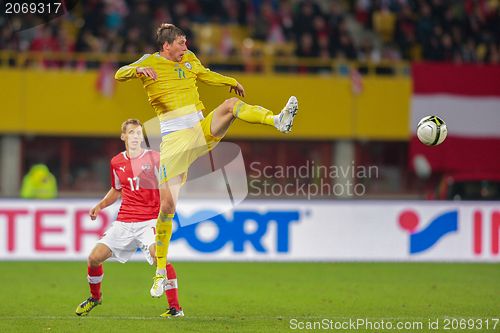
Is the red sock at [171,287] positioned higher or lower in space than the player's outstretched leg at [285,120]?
lower

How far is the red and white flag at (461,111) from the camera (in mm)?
24781

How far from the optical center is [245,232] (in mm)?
17281

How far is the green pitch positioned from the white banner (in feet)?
0.82

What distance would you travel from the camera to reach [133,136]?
10703 mm

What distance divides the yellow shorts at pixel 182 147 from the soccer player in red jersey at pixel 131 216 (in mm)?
527

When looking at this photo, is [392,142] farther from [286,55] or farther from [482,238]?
[482,238]

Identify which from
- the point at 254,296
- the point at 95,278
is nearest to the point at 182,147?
the point at 95,278

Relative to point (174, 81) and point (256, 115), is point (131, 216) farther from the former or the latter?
point (256, 115)

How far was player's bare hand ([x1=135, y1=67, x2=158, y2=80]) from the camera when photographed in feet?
31.2

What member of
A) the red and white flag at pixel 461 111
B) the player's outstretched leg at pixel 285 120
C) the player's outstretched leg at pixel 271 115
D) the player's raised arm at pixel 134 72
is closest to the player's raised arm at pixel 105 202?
the player's raised arm at pixel 134 72

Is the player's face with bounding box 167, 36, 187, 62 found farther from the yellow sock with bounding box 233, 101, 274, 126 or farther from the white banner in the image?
the white banner

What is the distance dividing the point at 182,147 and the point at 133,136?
799 mm

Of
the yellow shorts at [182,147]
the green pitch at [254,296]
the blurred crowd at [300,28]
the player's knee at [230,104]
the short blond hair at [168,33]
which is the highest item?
the blurred crowd at [300,28]

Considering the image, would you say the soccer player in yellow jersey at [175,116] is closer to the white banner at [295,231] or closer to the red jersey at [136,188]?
the red jersey at [136,188]
